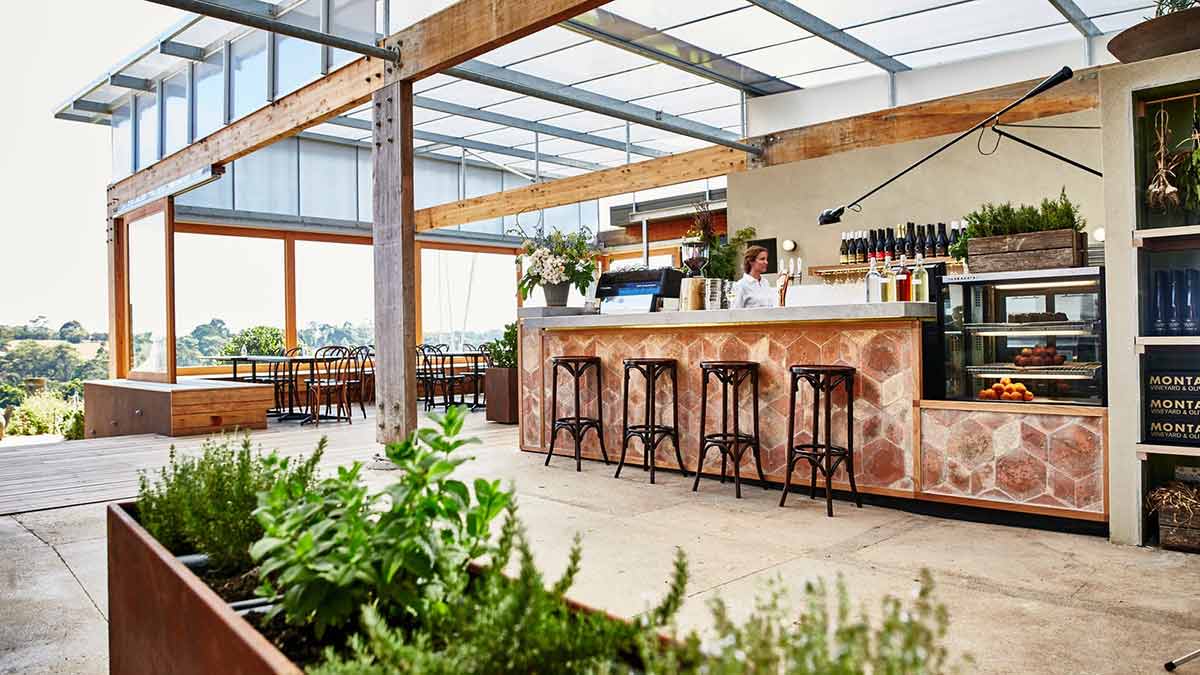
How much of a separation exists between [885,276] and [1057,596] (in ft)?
8.27

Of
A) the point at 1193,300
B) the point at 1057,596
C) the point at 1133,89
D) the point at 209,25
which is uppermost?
the point at 209,25

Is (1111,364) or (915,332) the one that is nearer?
(1111,364)

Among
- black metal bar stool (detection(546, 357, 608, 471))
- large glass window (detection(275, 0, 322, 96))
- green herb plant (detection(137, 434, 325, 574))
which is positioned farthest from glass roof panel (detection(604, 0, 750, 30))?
green herb plant (detection(137, 434, 325, 574))

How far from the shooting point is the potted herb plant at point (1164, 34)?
3881 mm

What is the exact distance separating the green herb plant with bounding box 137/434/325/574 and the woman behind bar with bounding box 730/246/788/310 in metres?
4.60

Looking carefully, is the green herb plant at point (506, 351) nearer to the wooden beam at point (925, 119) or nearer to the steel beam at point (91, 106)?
the wooden beam at point (925, 119)

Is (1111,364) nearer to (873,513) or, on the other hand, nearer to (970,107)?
(873,513)

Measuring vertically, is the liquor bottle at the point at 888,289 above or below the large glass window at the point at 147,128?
below

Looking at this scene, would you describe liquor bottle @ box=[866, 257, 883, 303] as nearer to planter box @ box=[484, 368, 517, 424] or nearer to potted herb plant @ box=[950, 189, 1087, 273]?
potted herb plant @ box=[950, 189, 1087, 273]

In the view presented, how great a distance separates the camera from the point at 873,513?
4.82 meters

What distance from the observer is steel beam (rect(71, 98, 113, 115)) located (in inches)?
438

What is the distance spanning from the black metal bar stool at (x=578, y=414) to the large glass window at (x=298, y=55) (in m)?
3.58

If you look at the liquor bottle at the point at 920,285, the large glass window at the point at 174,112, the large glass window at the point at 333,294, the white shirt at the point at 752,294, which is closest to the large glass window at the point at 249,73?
the large glass window at the point at 174,112

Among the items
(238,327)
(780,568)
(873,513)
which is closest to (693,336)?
(873,513)
